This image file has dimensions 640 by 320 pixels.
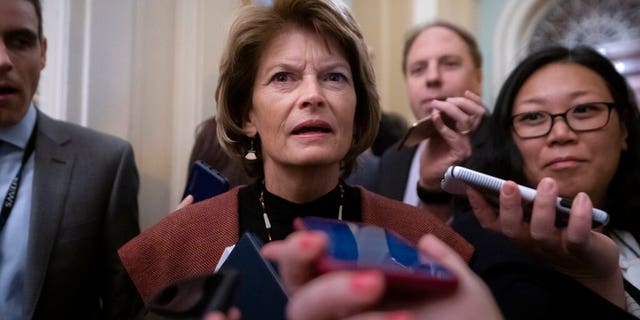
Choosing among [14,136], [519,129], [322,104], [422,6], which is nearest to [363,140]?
[322,104]

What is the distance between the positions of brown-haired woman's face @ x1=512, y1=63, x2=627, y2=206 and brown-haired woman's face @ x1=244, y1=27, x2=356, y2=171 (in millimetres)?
368

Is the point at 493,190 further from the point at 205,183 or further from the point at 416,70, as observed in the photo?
the point at 416,70

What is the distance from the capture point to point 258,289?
0.61m

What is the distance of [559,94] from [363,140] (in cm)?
39

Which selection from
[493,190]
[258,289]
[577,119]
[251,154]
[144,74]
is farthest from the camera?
[144,74]

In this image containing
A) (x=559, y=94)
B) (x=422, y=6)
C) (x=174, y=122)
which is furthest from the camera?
(x=422, y=6)

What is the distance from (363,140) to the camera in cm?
108

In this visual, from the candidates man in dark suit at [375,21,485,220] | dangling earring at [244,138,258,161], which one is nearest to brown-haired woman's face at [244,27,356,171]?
dangling earring at [244,138,258,161]

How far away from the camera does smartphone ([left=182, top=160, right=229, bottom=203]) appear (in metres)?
1.12

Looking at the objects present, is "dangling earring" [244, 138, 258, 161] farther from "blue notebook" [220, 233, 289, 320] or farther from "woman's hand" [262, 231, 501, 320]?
"woman's hand" [262, 231, 501, 320]

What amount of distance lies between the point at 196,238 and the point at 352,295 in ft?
2.00

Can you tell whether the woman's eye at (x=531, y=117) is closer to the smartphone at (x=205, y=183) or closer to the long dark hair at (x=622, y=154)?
the long dark hair at (x=622, y=154)

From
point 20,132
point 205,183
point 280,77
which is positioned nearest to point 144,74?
point 20,132

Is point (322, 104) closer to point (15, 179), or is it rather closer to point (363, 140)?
point (363, 140)
